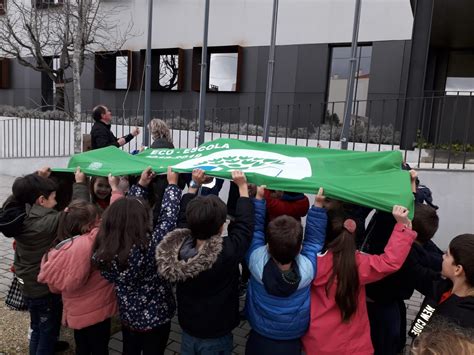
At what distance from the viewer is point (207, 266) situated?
2.38 metres

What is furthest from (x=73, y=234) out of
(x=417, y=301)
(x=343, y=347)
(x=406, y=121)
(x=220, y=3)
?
(x=220, y=3)

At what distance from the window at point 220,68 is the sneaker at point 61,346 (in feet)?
31.1

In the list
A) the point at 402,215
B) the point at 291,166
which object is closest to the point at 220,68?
the point at 291,166

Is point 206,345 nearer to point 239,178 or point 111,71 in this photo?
point 239,178

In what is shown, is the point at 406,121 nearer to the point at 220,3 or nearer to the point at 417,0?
the point at 417,0

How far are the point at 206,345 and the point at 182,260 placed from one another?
0.63m

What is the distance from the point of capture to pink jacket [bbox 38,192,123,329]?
2688 mm

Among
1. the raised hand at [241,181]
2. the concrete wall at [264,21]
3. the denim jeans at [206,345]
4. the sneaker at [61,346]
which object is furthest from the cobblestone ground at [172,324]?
the concrete wall at [264,21]

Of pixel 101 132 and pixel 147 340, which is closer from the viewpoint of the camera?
pixel 147 340

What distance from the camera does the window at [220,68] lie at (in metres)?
12.3

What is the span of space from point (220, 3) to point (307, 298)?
1097 cm

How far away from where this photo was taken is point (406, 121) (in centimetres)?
705

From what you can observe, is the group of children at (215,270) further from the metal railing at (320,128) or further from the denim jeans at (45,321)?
the metal railing at (320,128)

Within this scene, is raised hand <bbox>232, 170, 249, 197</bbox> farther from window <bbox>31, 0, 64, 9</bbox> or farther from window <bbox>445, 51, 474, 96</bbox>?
window <bbox>31, 0, 64, 9</bbox>
